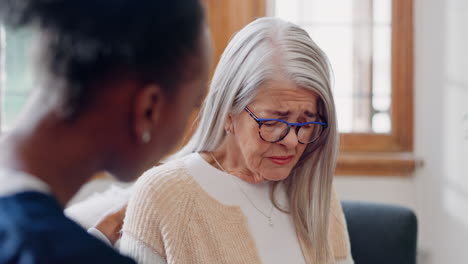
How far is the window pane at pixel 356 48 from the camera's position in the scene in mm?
3314

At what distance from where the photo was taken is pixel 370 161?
320 cm

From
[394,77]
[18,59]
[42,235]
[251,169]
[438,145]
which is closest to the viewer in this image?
[42,235]

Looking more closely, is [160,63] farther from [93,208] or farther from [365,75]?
[365,75]

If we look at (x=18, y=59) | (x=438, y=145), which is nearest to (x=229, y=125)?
(x=18, y=59)

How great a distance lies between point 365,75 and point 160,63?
2.78 m

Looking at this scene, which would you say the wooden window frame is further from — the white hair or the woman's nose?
the woman's nose

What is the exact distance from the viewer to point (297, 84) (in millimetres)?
1611

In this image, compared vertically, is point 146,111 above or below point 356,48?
below

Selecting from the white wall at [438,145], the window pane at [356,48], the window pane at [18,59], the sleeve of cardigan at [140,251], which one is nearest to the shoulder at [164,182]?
the sleeve of cardigan at [140,251]

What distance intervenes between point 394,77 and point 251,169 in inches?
70.3

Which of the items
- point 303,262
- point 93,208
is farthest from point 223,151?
point 93,208

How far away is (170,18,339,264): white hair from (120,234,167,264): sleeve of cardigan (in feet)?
0.99

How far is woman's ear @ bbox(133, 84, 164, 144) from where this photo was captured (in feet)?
2.19

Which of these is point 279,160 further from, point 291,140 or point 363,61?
point 363,61
